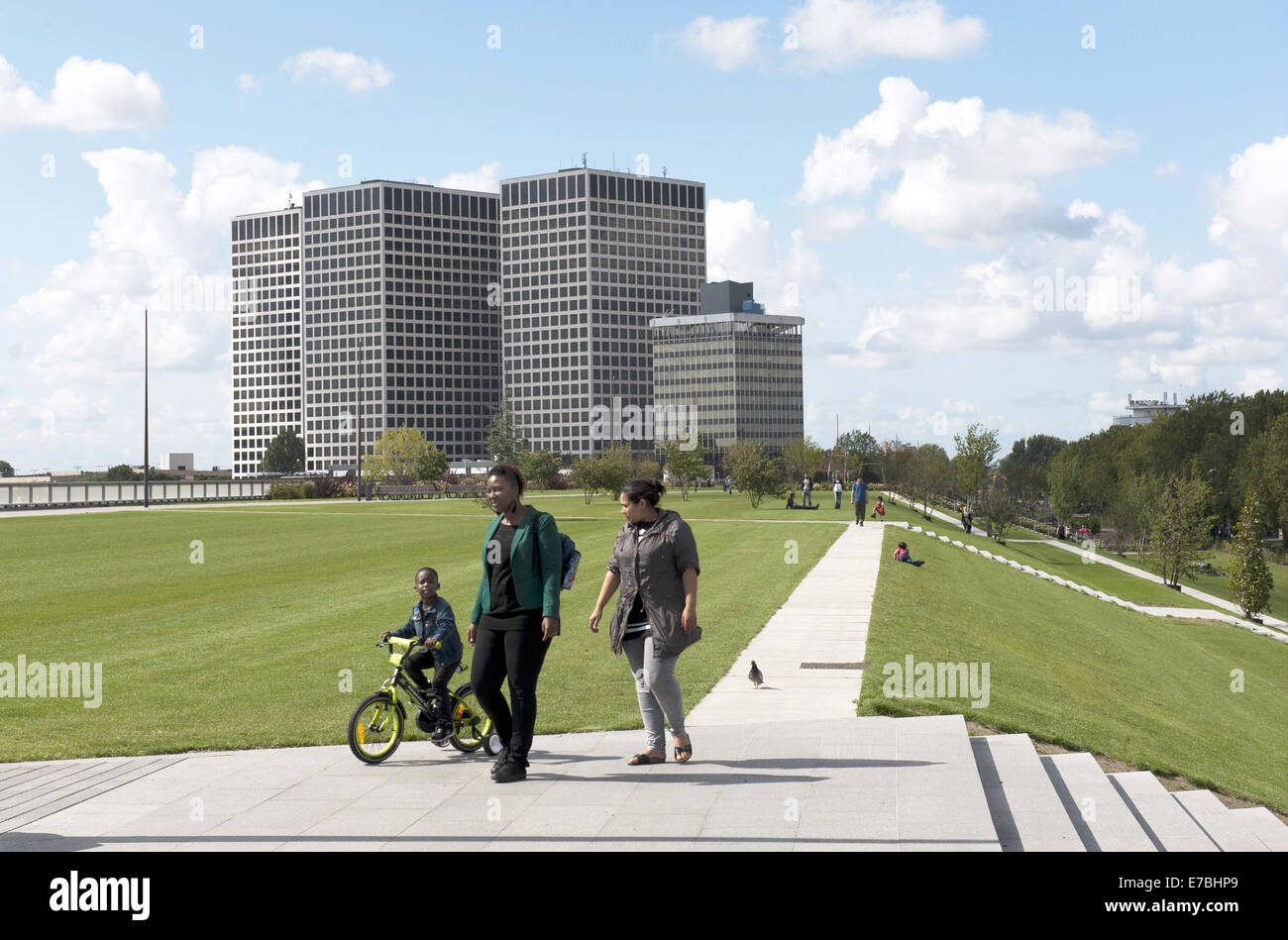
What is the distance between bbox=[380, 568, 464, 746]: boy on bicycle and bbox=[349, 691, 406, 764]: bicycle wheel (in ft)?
0.97

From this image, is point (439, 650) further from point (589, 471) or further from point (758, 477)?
point (589, 471)

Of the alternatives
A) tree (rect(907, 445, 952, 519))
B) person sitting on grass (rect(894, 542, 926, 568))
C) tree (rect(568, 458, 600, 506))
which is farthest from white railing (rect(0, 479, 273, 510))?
person sitting on grass (rect(894, 542, 926, 568))

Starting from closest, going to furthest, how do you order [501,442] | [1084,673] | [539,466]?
[1084,673]
[539,466]
[501,442]

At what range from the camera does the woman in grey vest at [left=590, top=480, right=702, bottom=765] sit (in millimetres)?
8430

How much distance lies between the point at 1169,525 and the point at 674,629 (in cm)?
6739

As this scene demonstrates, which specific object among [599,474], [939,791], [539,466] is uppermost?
[539,466]

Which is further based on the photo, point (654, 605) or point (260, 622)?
point (260, 622)

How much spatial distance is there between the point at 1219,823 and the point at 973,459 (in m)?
79.0

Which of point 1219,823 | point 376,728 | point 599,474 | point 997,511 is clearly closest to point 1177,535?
point 997,511

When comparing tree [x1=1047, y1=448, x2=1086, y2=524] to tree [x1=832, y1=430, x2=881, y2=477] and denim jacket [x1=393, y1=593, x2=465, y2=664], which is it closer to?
tree [x1=832, y1=430, x2=881, y2=477]

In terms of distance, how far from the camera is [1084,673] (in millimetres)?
20453

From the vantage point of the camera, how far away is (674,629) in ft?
27.6
